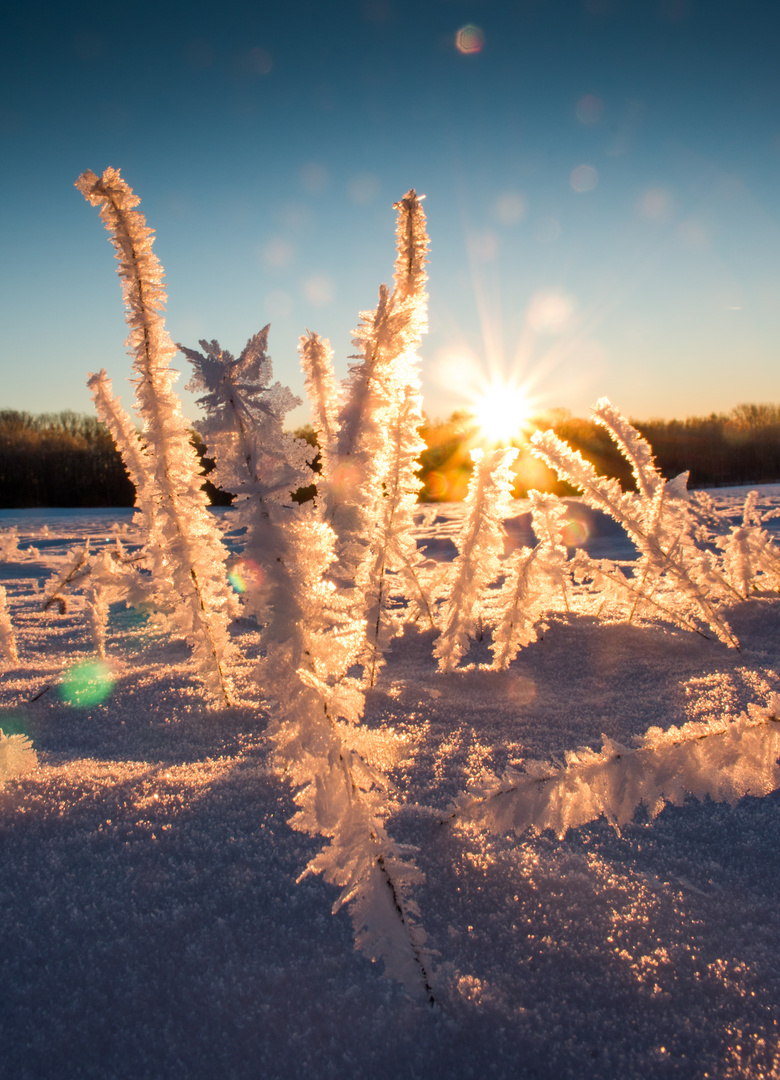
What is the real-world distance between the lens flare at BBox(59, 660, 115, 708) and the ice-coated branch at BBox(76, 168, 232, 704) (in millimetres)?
386

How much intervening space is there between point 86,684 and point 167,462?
887 millimetres

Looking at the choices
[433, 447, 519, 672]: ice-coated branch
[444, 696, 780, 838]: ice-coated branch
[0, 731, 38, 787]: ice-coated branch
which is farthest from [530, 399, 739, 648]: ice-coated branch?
[0, 731, 38, 787]: ice-coated branch

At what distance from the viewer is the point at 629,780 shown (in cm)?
66

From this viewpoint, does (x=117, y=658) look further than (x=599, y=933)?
Yes

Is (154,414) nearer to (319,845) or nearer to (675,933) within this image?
(319,845)

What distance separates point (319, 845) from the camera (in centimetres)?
89

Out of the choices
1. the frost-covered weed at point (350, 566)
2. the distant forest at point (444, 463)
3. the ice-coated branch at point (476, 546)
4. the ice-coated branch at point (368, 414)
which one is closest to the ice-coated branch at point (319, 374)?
the frost-covered weed at point (350, 566)

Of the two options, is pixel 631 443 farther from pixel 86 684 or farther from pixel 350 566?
pixel 86 684

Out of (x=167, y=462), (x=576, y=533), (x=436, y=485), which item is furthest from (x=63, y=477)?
(x=167, y=462)

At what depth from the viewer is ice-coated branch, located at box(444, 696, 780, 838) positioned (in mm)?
651

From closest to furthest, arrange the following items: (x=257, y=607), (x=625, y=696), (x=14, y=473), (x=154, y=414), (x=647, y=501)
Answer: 1. (x=257, y=607)
2. (x=154, y=414)
3. (x=625, y=696)
4. (x=647, y=501)
5. (x=14, y=473)

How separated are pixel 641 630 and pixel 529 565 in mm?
659

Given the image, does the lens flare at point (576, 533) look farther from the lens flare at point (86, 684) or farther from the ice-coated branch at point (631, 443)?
the lens flare at point (86, 684)

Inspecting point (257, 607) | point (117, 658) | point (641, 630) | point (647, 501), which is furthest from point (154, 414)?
point (641, 630)
